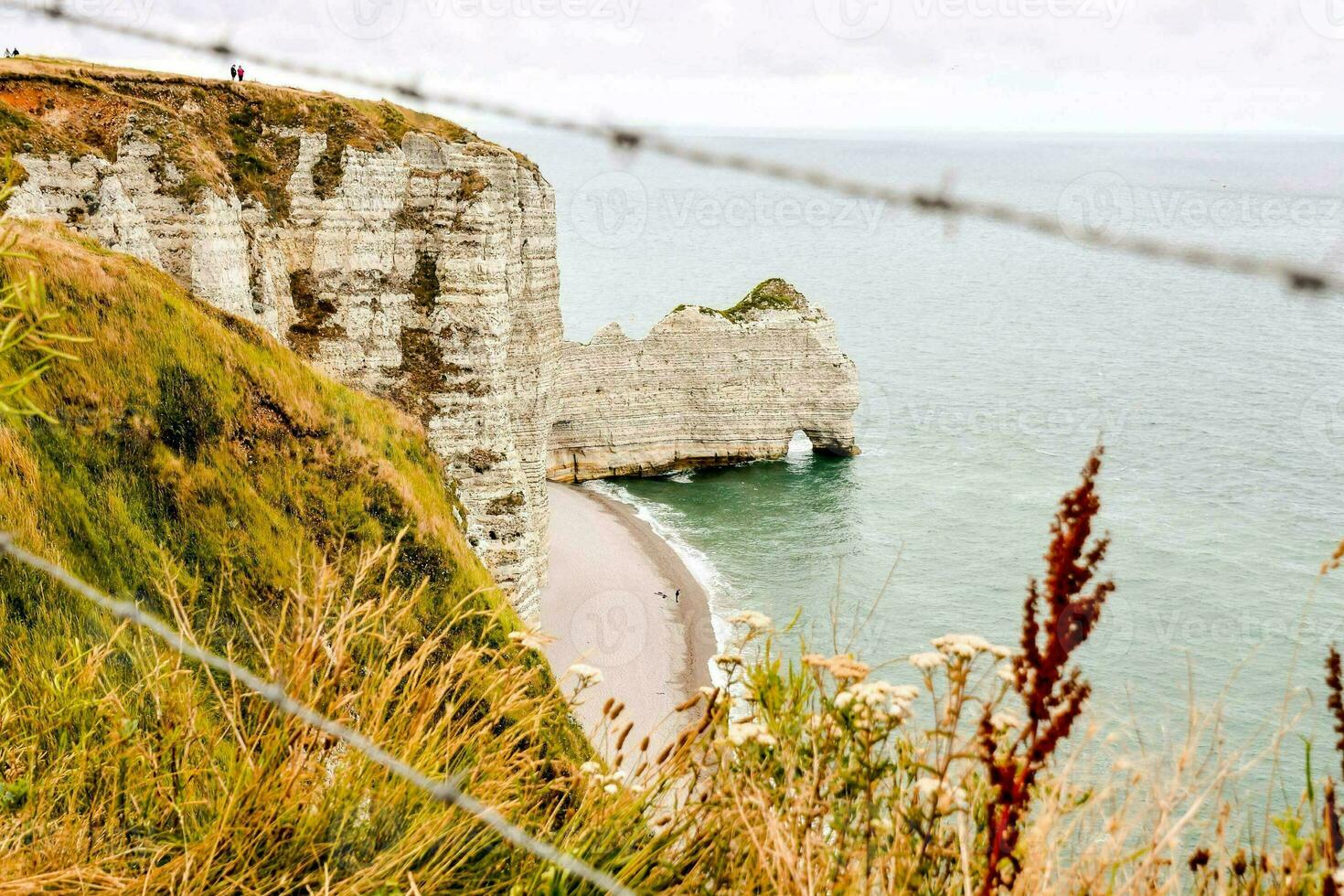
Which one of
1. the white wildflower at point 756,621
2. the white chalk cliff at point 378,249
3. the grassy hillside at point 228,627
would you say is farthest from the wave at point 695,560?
the white wildflower at point 756,621

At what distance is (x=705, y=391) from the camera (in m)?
49.6

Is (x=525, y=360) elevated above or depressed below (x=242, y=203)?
below

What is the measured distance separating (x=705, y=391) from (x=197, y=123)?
3193 cm

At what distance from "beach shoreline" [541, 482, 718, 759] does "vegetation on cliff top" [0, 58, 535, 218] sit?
40.3 feet

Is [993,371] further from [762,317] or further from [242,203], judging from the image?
[242,203]

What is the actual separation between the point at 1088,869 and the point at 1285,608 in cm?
3478

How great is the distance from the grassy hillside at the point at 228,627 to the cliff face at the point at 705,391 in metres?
32.7

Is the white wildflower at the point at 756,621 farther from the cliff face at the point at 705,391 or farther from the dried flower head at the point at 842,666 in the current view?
the cliff face at the point at 705,391

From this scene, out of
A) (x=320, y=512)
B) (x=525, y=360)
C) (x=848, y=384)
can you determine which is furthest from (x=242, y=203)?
(x=848, y=384)

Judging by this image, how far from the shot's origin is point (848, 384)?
50562 millimetres

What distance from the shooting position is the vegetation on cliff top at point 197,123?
1739 centimetres

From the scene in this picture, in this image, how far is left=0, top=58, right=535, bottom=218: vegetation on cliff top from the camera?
1739 cm

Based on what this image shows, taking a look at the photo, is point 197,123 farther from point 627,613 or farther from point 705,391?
point 705,391

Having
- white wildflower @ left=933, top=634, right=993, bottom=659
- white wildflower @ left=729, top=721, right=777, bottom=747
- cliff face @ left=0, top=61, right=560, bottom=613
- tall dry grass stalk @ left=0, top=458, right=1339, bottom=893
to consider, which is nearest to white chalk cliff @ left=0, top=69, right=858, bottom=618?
cliff face @ left=0, top=61, right=560, bottom=613
